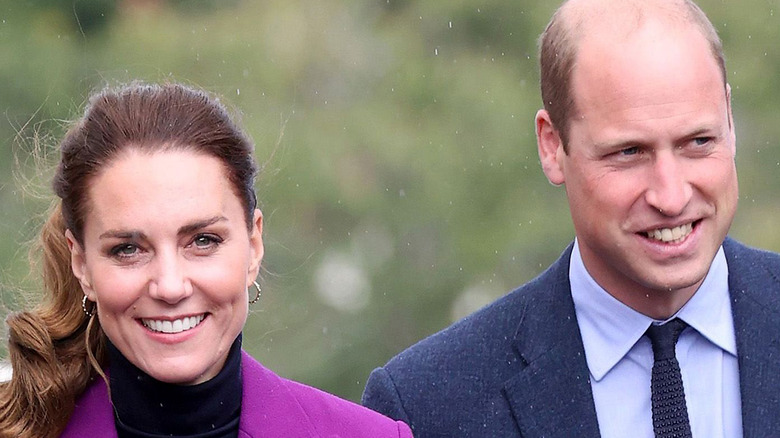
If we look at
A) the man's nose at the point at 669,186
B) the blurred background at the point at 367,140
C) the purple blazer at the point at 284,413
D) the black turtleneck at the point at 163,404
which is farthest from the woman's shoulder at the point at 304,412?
the blurred background at the point at 367,140

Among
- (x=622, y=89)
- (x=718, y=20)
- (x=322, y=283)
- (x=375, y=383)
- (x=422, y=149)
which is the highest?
(x=622, y=89)

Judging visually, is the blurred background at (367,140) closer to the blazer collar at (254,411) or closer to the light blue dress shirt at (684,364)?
the blazer collar at (254,411)

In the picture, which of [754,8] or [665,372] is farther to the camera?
[754,8]

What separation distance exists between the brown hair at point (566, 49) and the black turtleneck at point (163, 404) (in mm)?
1082

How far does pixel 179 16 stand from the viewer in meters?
9.71

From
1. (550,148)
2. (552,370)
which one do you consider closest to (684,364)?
(552,370)

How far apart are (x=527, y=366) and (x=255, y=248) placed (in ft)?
2.61

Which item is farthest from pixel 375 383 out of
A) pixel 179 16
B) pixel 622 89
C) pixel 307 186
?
pixel 179 16

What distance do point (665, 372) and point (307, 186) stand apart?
5.32 m

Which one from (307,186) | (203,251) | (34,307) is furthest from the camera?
(307,186)

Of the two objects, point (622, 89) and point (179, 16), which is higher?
point (622, 89)

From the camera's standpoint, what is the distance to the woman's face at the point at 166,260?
381 cm

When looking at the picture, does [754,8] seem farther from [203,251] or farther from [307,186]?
[203,251]

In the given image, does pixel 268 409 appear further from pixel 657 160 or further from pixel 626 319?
pixel 657 160
